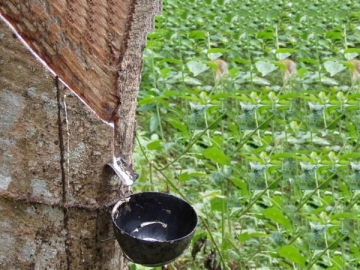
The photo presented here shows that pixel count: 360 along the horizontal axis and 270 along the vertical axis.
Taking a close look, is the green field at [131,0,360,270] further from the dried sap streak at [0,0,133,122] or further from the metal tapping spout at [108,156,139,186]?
the dried sap streak at [0,0,133,122]

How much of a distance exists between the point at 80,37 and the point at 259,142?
7.16ft

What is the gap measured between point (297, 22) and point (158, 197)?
9.97ft

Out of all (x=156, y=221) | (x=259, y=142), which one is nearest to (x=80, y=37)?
(x=156, y=221)

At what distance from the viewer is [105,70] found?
132 centimetres

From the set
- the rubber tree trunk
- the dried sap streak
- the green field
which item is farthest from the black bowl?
the green field

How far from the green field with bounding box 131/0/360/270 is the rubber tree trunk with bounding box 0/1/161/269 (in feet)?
2.76

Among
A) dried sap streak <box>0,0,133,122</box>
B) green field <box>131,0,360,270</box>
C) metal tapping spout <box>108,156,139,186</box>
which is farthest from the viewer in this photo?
green field <box>131,0,360,270</box>

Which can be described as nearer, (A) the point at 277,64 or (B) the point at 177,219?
(B) the point at 177,219

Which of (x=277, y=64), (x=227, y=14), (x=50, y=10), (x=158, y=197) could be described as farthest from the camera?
(x=227, y=14)

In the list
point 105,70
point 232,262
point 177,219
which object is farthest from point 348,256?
point 105,70

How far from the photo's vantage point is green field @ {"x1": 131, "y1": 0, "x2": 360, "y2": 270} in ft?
9.05

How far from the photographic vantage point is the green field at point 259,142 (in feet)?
9.05

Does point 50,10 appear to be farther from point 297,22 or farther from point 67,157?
point 297,22

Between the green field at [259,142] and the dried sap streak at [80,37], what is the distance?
3.13 feet
